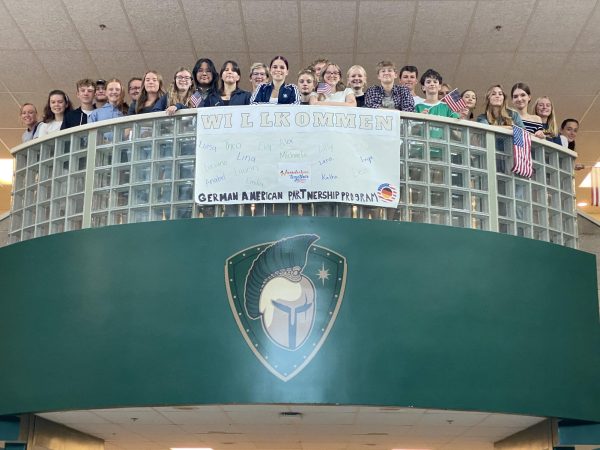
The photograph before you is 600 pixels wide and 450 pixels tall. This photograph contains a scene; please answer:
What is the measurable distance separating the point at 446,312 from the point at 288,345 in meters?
1.62

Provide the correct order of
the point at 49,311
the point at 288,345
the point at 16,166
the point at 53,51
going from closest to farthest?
the point at 288,345 → the point at 49,311 → the point at 16,166 → the point at 53,51

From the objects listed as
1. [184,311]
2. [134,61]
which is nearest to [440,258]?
[184,311]

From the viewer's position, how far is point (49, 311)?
10.0 metres

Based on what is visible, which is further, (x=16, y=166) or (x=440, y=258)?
(x=16, y=166)

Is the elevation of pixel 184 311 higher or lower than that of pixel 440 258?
lower

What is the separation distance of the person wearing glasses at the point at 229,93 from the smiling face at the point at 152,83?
24.1 inches

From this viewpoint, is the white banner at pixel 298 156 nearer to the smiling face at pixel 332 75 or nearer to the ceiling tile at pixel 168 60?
the smiling face at pixel 332 75

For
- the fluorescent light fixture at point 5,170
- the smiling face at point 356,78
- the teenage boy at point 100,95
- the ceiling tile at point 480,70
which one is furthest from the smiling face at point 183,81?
the fluorescent light fixture at point 5,170

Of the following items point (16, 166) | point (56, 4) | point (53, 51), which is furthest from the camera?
point (53, 51)

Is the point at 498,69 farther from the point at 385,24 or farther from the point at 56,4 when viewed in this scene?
the point at 56,4

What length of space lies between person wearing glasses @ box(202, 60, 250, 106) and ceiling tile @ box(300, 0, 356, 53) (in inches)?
96.4

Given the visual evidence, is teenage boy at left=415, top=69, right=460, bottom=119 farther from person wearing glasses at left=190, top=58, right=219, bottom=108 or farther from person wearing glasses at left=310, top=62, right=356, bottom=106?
person wearing glasses at left=190, top=58, right=219, bottom=108

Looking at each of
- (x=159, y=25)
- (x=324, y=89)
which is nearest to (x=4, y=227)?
(x=159, y=25)

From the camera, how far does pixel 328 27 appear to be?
13.3 meters
